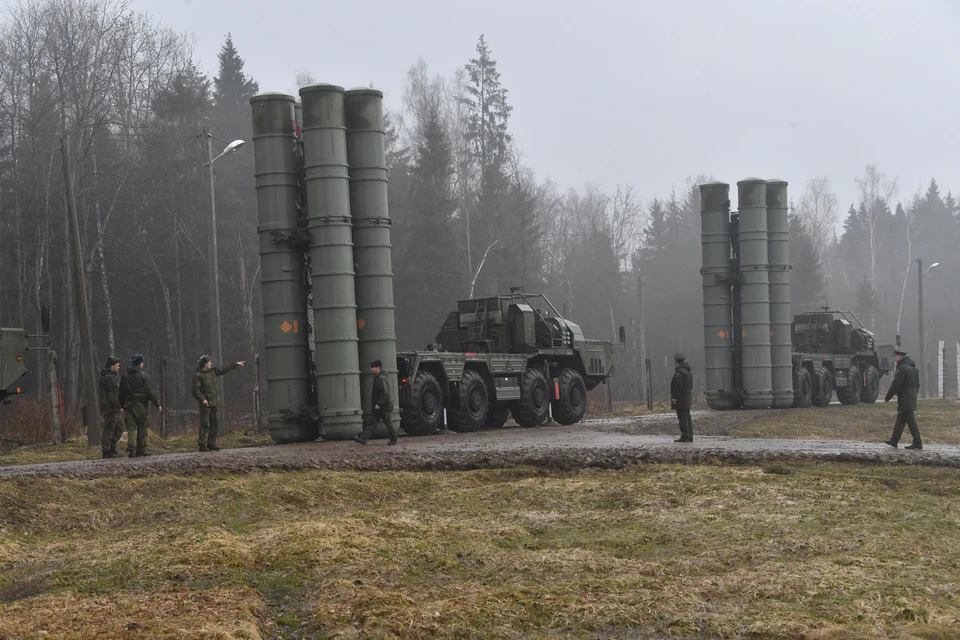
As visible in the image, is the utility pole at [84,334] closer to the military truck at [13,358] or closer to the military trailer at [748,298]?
the military truck at [13,358]

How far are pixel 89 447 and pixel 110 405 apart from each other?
439 centimetres

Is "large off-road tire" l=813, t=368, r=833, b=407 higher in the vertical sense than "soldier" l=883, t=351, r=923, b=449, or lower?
lower

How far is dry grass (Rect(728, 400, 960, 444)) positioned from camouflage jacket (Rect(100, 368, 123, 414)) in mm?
11623

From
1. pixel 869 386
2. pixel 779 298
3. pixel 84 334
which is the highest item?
pixel 779 298

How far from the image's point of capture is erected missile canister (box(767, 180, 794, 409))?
32.7 m

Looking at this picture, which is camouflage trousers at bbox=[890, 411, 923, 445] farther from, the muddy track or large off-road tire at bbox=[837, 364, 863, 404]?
large off-road tire at bbox=[837, 364, 863, 404]

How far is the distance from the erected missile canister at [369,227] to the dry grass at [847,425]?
24.1 feet

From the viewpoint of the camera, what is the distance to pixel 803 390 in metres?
34.7

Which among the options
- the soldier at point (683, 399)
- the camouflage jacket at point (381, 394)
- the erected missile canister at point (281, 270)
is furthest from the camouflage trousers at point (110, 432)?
the soldier at point (683, 399)

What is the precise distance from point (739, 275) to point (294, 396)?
52.9ft

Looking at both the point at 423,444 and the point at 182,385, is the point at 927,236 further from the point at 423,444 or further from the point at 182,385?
the point at 423,444

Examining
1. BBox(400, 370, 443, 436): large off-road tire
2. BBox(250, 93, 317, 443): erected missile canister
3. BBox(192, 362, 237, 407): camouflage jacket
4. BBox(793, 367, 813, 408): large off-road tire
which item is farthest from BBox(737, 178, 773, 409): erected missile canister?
BBox(192, 362, 237, 407): camouflage jacket

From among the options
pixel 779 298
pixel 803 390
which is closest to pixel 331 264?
pixel 779 298

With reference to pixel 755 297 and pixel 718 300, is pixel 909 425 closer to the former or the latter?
pixel 755 297
